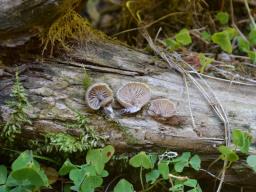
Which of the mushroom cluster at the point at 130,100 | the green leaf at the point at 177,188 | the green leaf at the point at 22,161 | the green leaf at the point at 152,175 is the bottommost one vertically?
the green leaf at the point at 177,188

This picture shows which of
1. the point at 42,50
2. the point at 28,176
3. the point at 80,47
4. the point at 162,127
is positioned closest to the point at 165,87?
the point at 162,127

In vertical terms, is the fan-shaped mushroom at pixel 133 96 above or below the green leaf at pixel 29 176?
above

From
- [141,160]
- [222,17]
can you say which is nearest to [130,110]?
[141,160]

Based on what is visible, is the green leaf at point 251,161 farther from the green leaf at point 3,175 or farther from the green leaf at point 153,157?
the green leaf at point 3,175

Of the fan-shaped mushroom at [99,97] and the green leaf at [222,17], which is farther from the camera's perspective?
the green leaf at [222,17]

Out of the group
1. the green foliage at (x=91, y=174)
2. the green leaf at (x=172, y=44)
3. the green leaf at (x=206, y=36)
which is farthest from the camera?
the green leaf at (x=206, y=36)

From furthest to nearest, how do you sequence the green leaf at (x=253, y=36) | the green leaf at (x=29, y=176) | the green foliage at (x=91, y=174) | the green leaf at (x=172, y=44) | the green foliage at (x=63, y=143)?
the green leaf at (x=253, y=36) → the green leaf at (x=172, y=44) → the green foliage at (x=63, y=143) → the green foliage at (x=91, y=174) → the green leaf at (x=29, y=176)

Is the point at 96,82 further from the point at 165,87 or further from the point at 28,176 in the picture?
the point at 28,176

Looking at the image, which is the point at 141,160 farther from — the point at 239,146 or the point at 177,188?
the point at 239,146

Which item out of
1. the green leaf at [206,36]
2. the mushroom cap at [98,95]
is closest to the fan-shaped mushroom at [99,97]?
the mushroom cap at [98,95]
